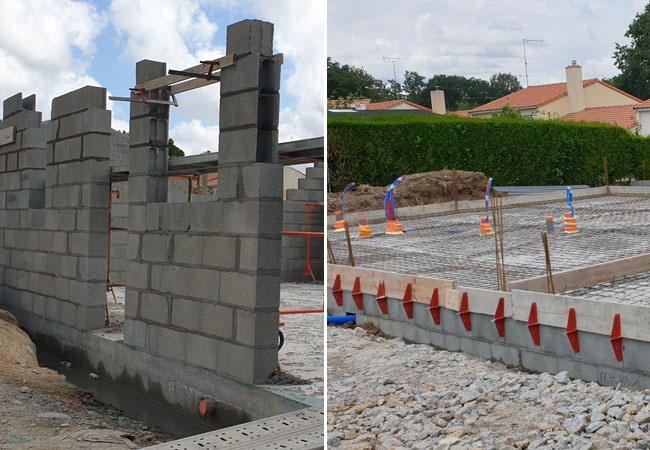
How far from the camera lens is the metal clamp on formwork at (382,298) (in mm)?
7465

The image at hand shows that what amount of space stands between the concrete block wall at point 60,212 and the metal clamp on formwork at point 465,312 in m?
3.85

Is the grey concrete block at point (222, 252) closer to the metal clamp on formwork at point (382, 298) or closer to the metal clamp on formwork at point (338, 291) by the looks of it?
the metal clamp on formwork at point (382, 298)

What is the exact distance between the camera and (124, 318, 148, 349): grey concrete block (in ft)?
20.8

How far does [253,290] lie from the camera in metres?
4.99

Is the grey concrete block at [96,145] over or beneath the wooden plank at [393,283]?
over

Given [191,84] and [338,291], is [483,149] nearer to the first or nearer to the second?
[338,291]

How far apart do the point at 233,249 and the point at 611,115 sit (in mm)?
26815

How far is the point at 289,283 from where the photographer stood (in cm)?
1389

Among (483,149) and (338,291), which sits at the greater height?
(483,149)

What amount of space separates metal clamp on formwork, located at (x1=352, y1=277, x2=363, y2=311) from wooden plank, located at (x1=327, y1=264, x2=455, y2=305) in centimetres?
4

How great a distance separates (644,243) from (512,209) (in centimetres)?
632

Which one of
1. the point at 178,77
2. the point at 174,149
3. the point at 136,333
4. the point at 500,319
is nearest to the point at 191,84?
the point at 178,77

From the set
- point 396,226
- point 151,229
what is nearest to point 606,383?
point 151,229

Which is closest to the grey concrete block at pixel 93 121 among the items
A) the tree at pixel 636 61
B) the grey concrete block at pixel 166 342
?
the grey concrete block at pixel 166 342
